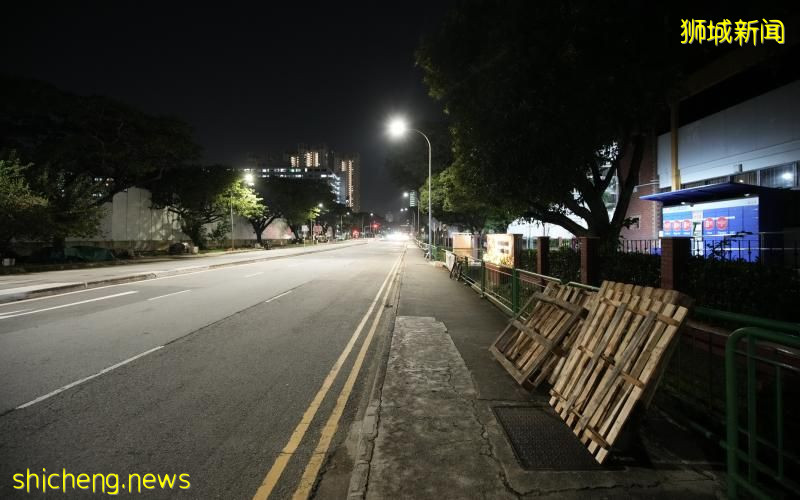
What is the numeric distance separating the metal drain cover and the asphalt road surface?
1.80 meters

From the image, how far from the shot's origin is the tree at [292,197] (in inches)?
2645

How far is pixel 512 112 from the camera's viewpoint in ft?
37.0

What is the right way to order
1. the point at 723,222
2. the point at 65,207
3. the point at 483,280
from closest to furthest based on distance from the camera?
the point at 483,280 < the point at 723,222 < the point at 65,207

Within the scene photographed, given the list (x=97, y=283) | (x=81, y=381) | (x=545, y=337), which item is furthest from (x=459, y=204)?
(x=81, y=381)

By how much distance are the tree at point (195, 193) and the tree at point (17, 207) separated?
17669 mm

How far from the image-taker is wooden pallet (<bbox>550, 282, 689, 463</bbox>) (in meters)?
3.49

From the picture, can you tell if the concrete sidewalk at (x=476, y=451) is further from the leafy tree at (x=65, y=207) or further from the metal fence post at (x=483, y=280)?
the leafy tree at (x=65, y=207)

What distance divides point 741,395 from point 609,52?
9205 millimetres

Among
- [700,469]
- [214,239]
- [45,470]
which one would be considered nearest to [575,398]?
[700,469]

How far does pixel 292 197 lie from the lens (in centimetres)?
6856

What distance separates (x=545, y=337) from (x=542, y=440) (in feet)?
5.89

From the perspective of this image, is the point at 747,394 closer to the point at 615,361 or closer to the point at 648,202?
the point at 615,361

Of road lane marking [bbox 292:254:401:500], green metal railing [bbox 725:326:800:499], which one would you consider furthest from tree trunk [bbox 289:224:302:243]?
green metal railing [bbox 725:326:800:499]

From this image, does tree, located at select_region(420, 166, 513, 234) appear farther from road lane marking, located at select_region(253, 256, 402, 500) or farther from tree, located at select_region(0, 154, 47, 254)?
tree, located at select_region(0, 154, 47, 254)
